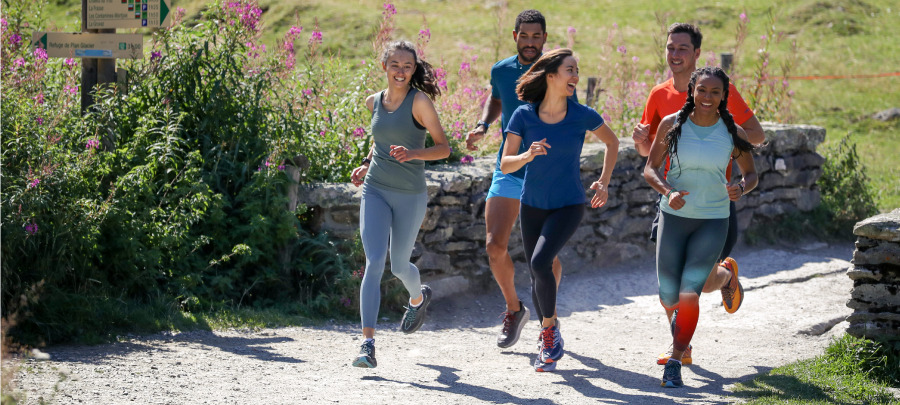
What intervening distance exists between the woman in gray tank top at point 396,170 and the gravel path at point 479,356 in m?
0.48

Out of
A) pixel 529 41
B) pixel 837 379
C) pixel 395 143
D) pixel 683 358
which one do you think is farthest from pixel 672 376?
pixel 529 41

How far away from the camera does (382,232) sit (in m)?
5.08

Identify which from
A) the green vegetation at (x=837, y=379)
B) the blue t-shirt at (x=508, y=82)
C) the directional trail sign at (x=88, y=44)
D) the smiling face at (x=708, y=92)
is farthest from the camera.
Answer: the directional trail sign at (x=88, y=44)

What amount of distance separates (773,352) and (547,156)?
7.02ft

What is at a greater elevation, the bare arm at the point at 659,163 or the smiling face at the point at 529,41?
the smiling face at the point at 529,41

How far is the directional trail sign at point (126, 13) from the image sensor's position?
6781mm

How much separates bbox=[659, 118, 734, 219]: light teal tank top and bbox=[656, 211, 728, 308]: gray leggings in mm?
52

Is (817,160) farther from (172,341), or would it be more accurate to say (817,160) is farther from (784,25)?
(784,25)

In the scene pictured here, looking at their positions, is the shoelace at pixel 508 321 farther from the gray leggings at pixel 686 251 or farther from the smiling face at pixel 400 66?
the smiling face at pixel 400 66

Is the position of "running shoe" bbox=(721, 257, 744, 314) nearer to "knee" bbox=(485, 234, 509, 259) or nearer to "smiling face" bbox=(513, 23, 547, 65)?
"knee" bbox=(485, 234, 509, 259)

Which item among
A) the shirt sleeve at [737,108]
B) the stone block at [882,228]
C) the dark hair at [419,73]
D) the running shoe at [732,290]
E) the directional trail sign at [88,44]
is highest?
the directional trail sign at [88,44]

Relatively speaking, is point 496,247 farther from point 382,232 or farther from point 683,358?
point 683,358

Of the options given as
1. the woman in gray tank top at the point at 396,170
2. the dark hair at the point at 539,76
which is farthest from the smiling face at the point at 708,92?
the woman in gray tank top at the point at 396,170

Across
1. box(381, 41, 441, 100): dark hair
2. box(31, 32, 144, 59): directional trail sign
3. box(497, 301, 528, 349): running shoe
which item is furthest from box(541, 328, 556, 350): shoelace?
box(31, 32, 144, 59): directional trail sign
